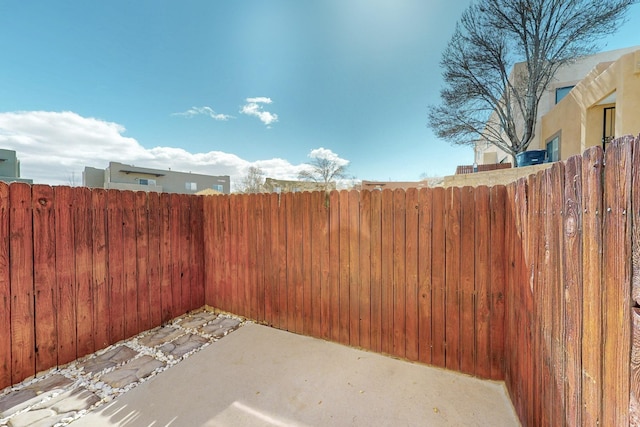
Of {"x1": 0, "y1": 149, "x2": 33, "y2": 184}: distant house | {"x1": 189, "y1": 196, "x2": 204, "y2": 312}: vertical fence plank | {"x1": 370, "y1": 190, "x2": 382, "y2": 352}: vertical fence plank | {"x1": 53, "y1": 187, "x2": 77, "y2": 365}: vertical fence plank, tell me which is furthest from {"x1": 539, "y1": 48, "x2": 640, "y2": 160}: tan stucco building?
{"x1": 0, "y1": 149, "x2": 33, "y2": 184}: distant house

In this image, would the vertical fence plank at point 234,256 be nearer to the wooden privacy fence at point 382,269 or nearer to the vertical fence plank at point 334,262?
the wooden privacy fence at point 382,269

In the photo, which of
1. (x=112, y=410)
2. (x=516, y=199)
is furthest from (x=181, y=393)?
(x=516, y=199)

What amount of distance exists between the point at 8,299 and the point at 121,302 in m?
0.91

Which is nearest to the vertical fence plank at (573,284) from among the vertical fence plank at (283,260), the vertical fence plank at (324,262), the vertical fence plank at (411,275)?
the vertical fence plank at (411,275)

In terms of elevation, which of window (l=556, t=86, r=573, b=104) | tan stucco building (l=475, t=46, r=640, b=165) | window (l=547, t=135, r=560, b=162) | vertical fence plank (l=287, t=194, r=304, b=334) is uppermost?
window (l=556, t=86, r=573, b=104)

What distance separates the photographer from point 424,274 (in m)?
2.42

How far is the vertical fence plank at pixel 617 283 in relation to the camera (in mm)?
692

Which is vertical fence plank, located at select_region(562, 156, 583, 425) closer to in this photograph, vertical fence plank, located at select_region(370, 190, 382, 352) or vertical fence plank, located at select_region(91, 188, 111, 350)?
vertical fence plank, located at select_region(370, 190, 382, 352)

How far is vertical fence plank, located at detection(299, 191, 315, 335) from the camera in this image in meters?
2.99

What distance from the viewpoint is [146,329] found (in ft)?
10.4

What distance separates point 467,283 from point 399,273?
608 mm

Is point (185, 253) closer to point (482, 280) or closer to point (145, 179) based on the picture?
point (482, 280)

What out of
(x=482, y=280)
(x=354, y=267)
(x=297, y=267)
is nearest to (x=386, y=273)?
(x=354, y=267)

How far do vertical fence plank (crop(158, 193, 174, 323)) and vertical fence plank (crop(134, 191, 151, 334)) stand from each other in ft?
0.57
